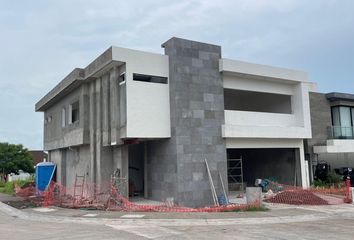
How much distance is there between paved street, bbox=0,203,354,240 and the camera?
1162cm

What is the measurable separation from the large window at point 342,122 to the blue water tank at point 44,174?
21618mm

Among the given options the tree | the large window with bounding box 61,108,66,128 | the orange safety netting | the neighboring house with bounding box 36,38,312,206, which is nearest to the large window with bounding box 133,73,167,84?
the neighboring house with bounding box 36,38,312,206

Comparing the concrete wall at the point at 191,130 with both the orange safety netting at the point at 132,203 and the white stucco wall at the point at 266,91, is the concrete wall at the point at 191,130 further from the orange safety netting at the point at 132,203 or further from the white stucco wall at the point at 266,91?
the orange safety netting at the point at 132,203

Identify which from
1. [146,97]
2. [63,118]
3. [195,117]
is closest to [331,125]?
[195,117]

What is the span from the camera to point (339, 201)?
1964 centimetres

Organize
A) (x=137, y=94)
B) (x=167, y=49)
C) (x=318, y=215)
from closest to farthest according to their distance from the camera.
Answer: (x=318, y=215) → (x=137, y=94) → (x=167, y=49)

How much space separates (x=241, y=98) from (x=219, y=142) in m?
9.37

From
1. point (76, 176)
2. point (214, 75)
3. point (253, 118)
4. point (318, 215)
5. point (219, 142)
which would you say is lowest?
point (318, 215)

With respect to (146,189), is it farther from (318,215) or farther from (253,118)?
(318,215)

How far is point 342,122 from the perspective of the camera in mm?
29453

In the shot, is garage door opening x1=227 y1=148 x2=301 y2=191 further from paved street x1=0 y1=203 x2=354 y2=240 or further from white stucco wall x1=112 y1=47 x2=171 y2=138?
paved street x1=0 y1=203 x2=354 y2=240

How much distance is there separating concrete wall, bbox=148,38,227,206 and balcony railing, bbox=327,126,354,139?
37.4 ft

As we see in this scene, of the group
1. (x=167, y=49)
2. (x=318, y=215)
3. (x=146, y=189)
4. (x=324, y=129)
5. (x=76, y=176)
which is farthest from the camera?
(x=324, y=129)

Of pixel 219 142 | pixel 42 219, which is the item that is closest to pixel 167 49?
pixel 219 142
